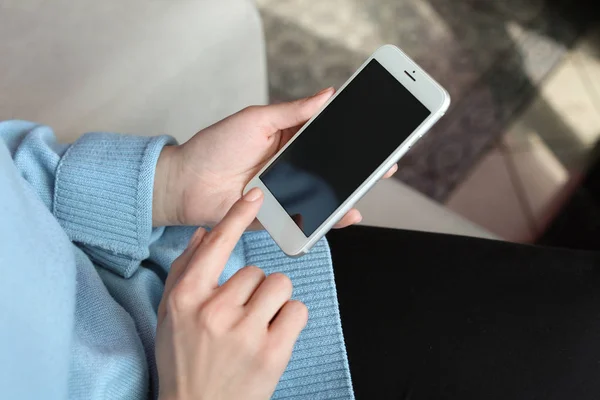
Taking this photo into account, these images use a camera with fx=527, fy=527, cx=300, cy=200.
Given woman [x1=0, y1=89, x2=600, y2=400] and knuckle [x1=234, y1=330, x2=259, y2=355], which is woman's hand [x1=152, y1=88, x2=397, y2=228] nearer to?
woman [x1=0, y1=89, x2=600, y2=400]

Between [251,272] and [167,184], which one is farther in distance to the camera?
[167,184]

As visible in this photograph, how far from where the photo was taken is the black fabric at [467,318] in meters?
0.50

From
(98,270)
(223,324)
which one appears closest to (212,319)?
(223,324)

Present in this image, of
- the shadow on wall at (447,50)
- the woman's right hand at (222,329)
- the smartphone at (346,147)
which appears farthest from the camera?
the shadow on wall at (447,50)

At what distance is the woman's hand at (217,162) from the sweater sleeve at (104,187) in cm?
3

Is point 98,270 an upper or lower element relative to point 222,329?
lower

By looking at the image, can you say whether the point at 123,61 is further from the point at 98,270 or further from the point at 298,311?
the point at 298,311

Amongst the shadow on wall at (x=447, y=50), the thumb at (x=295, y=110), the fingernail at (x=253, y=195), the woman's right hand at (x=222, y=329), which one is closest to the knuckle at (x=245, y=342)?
the woman's right hand at (x=222, y=329)

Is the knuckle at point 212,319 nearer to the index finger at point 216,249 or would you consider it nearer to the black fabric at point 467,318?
the index finger at point 216,249

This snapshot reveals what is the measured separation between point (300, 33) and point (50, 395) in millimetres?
1014

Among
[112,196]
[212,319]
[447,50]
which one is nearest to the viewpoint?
[212,319]

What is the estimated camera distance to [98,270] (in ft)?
1.78

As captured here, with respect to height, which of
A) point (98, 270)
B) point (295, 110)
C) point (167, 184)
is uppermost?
point (295, 110)

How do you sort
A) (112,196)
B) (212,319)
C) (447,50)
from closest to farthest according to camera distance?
(212,319)
(112,196)
(447,50)
